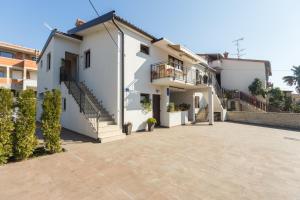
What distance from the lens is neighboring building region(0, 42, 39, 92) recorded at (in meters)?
26.6

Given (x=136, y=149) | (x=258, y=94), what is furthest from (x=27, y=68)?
(x=258, y=94)

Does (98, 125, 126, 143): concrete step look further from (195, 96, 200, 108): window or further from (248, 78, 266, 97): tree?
(248, 78, 266, 97): tree

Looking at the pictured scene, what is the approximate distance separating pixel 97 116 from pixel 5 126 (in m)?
3.78

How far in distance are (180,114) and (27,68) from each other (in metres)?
27.8

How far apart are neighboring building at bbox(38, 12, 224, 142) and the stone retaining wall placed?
275 inches

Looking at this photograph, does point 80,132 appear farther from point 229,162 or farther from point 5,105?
point 229,162

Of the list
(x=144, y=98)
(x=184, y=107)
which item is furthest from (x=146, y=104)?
(x=184, y=107)

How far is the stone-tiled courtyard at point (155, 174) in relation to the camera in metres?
3.71

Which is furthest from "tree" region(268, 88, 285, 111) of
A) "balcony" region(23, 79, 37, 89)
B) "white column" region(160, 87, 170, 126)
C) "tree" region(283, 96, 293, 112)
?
"balcony" region(23, 79, 37, 89)

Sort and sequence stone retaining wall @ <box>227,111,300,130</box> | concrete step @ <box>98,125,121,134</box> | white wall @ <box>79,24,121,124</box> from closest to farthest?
1. concrete step @ <box>98,125,121,134</box>
2. white wall @ <box>79,24,121,124</box>
3. stone retaining wall @ <box>227,111,300,130</box>

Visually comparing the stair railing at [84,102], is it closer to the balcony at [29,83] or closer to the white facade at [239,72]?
the balcony at [29,83]

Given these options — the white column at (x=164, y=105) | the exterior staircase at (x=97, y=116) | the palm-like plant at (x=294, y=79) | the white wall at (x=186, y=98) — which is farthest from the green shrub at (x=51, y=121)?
the palm-like plant at (x=294, y=79)

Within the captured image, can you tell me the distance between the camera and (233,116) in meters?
18.3

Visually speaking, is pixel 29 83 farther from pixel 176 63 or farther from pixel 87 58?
pixel 176 63
